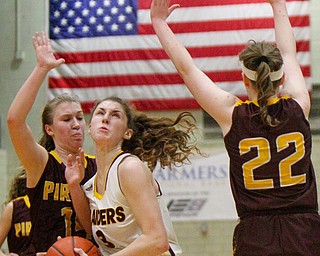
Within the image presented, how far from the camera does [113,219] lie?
3.70 m

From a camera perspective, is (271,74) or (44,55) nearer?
(271,74)

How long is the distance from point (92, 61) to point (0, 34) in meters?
1.57

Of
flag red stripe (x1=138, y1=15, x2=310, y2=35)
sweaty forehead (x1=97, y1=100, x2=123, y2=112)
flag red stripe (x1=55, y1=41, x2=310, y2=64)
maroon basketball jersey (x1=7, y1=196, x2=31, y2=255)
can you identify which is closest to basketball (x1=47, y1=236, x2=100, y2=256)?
sweaty forehead (x1=97, y1=100, x2=123, y2=112)

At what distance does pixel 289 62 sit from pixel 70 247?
1.62 metres

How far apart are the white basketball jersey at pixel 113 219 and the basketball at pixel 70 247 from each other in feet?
0.29

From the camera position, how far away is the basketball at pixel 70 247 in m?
3.67

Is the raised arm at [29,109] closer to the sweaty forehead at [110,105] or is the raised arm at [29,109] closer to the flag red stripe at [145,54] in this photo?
the sweaty forehead at [110,105]

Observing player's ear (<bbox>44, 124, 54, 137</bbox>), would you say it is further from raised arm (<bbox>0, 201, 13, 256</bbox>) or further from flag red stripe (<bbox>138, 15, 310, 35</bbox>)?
flag red stripe (<bbox>138, 15, 310, 35</bbox>)


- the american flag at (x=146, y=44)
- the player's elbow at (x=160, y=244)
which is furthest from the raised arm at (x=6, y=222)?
the american flag at (x=146, y=44)

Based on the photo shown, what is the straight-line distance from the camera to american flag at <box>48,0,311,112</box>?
880 centimetres

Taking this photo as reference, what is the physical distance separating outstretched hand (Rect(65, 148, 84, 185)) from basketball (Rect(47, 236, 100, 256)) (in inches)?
15.1

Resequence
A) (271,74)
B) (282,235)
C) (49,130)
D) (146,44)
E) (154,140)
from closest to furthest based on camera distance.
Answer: (282,235), (271,74), (154,140), (49,130), (146,44)

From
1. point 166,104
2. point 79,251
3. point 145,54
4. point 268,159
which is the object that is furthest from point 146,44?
point 268,159

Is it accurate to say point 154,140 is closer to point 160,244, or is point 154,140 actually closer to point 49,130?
point 49,130
